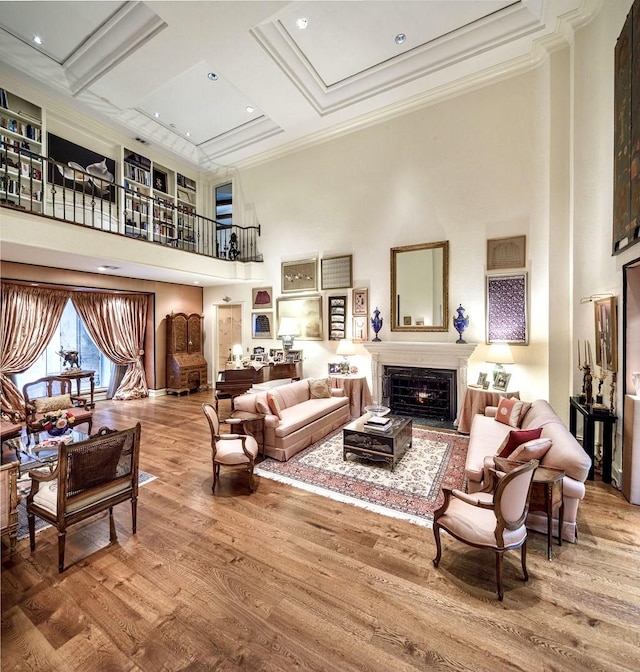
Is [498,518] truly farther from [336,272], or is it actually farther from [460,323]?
[336,272]

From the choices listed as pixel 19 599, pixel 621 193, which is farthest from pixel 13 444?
pixel 621 193

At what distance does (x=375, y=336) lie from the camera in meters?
6.47

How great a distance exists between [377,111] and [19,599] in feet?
26.5

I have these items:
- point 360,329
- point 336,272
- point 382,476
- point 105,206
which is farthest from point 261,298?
point 382,476

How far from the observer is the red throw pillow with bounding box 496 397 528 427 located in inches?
160

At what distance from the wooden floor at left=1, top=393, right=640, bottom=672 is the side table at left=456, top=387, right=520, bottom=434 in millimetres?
1992

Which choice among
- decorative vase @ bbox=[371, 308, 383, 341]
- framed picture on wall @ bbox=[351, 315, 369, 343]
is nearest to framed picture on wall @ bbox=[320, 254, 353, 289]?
framed picture on wall @ bbox=[351, 315, 369, 343]

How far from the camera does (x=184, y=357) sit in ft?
26.8

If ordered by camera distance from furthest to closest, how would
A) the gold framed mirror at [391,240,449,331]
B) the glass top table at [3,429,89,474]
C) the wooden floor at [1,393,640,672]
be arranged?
the gold framed mirror at [391,240,449,331] → the glass top table at [3,429,89,474] → the wooden floor at [1,393,640,672]

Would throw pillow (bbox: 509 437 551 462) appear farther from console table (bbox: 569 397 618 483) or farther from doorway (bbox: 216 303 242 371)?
doorway (bbox: 216 303 242 371)

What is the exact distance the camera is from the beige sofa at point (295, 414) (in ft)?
13.5

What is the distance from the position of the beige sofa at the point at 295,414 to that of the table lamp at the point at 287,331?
184 centimetres

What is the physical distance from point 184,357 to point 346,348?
13.7 ft

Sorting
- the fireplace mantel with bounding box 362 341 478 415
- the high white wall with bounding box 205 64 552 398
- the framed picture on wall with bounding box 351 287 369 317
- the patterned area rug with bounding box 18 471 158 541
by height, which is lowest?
the patterned area rug with bounding box 18 471 158 541
